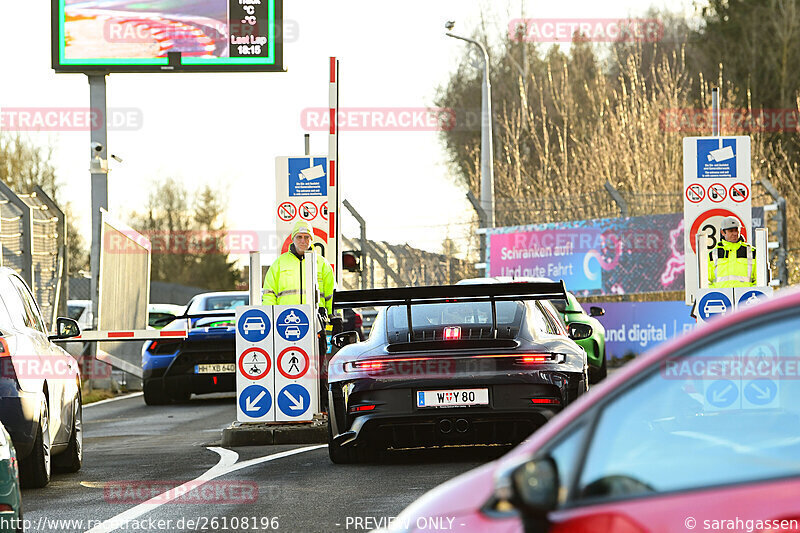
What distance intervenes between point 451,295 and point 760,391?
18.7 ft

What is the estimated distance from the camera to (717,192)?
57.9 feet

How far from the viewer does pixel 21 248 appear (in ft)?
63.0

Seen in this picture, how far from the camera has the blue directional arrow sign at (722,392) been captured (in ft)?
15.1

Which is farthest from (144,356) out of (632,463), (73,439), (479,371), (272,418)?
(632,463)

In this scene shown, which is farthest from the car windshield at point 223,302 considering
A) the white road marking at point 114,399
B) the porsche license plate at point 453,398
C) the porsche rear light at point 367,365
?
the porsche license plate at point 453,398

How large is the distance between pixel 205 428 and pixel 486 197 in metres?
16.3

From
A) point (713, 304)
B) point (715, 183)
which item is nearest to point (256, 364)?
point (713, 304)

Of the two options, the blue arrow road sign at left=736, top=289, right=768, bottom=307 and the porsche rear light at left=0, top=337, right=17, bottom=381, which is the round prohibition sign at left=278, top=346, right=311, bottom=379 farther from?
the blue arrow road sign at left=736, top=289, right=768, bottom=307

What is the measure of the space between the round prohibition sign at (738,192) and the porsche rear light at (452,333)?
27.0 ft

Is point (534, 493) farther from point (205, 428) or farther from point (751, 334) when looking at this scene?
point (205, 428)

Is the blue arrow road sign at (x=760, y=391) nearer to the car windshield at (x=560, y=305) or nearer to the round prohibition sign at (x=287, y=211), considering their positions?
the round prohibition sign at (x=287, y=211)

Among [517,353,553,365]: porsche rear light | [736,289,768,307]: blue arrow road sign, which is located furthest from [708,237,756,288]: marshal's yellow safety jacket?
[517,353,553,365]: porsche rear light

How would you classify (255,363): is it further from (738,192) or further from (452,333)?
(738,192)

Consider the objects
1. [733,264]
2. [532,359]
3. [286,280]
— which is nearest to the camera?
[532,359]
